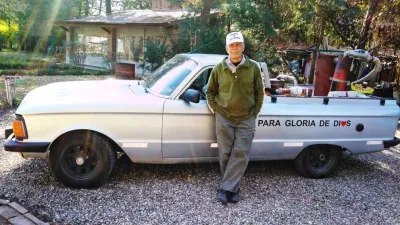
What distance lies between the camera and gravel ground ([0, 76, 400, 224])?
3662 mm

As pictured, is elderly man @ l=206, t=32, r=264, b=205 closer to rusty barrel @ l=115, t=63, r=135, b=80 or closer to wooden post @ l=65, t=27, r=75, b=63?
rusty barrel @ l=115, t=63, r=135, b=80

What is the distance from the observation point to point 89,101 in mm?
4012

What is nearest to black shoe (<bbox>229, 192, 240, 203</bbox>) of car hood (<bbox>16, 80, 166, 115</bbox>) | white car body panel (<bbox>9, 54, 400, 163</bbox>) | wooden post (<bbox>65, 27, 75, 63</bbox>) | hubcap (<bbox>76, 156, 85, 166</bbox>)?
white car body panel (<bbox>9, 54, 400, 163</bbox>)

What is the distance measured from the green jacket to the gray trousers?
83mm

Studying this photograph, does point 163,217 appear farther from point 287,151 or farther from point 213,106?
point 287,151

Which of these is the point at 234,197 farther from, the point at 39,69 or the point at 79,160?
the point at 39,69

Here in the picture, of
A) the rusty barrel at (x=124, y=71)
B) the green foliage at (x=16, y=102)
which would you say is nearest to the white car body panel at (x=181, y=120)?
the rusty barrel at (x=124, y=71)

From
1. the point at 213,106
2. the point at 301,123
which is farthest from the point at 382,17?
the point at 213,106

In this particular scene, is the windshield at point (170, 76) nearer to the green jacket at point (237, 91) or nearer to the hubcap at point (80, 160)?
the green jacket at point (237, 91)

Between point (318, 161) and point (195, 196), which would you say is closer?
point (195, 196)

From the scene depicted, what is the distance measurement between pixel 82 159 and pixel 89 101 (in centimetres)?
68

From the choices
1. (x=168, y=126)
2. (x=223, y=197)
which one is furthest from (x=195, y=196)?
(x=168, y=126)

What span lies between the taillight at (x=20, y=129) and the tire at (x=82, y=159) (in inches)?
13.2

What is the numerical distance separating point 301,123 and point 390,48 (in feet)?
27.7
